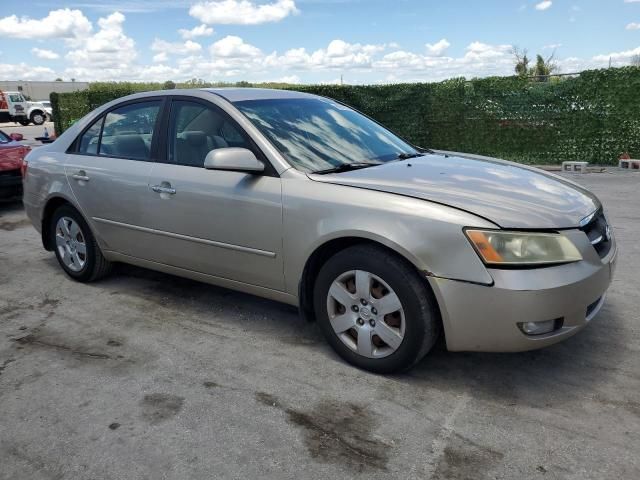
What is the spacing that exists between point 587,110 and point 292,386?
11366mm

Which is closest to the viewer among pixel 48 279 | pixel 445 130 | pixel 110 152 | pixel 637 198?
pixel 110 152

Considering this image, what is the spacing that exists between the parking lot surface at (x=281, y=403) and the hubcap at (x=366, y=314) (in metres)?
0.19

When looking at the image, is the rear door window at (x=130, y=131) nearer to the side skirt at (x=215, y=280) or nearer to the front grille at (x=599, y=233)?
the side skirt at (x=215, y=280)

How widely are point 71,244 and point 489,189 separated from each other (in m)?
3.59

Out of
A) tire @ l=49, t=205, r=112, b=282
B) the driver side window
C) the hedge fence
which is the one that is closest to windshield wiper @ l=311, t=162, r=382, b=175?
the driver side window

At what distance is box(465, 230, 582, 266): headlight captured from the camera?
271 centimetres

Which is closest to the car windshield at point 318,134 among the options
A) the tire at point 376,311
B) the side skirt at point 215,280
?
the tire at point 376,311

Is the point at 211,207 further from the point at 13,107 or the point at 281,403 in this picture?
the point at 13,107

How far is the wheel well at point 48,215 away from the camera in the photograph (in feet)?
16.1

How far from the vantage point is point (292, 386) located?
10.1 feet

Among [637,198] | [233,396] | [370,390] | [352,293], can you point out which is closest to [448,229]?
→ [352,293]

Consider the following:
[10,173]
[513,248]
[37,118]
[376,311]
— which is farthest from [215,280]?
[37,118]

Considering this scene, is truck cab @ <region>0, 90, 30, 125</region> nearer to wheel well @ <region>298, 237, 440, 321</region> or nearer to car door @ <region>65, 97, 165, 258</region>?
car door @ <region>65, 97, 165, 258</region>

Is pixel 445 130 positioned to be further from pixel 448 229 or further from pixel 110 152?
pixel 448 229
